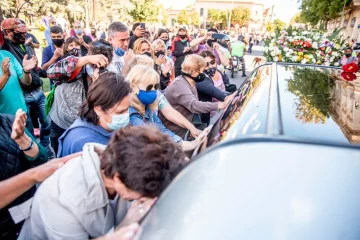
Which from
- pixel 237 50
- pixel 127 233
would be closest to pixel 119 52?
pixel 127 233

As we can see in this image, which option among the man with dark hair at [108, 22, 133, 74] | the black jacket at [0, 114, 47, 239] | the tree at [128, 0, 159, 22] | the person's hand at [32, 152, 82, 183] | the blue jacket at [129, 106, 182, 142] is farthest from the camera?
the tree at [128, 0, 159, 22]

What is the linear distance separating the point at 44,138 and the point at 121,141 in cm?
348

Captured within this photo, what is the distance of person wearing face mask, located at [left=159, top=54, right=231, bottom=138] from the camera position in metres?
2.95

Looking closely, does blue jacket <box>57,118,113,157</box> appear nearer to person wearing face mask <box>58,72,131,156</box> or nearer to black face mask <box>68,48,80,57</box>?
person wearing face mask <box>58,72,131,156</box>

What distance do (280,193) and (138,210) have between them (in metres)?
0.61

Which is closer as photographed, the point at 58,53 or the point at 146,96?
the point at 146,96

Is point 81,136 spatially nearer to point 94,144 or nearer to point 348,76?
point 94,144

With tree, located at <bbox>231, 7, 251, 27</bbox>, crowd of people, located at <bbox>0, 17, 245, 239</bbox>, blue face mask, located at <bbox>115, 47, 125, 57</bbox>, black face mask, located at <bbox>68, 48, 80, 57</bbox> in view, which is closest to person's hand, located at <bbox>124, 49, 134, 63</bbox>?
crowd of people, located at <bbox>0, 17, 245, 239</bbox>

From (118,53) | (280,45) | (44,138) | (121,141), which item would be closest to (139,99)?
(121,141)

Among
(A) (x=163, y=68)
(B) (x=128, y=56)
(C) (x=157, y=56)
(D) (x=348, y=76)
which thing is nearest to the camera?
(D) (x=348, y=76)

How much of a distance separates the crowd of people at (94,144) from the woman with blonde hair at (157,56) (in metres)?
0.41

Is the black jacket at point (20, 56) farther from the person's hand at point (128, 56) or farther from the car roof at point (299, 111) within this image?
the car roof at point (299, 111)

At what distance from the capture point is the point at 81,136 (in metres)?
1.80

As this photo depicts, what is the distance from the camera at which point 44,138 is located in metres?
4.17
